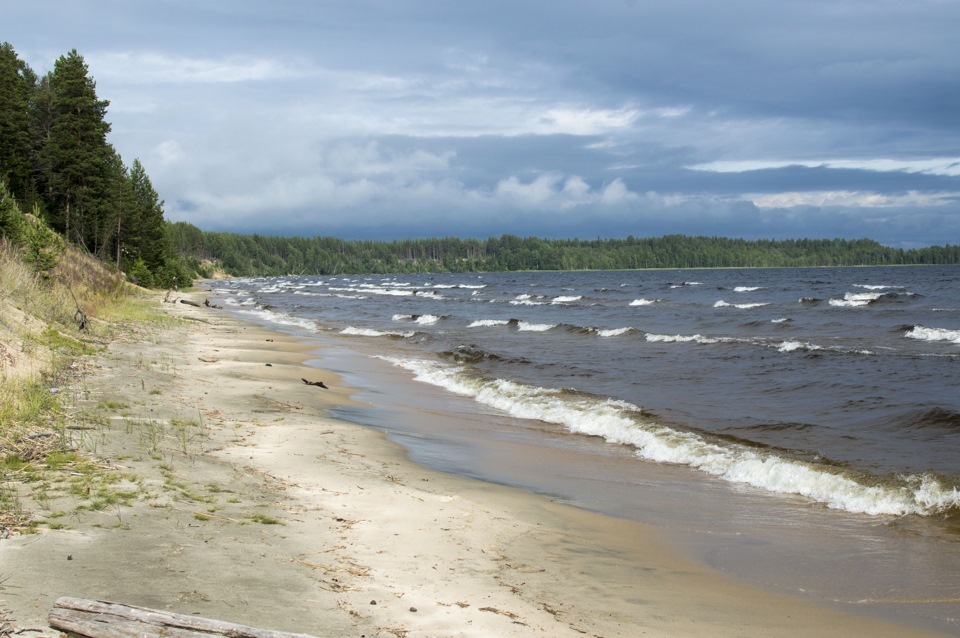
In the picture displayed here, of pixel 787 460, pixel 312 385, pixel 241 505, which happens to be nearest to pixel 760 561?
pixel 787 460

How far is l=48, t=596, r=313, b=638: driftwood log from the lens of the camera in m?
3.93

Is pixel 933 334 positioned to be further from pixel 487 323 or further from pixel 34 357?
pixel 34 357

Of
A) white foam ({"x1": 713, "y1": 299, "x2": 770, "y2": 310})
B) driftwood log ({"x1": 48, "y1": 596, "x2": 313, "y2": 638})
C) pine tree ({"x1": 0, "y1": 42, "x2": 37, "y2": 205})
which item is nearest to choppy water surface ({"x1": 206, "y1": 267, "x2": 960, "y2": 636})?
driftwood log ({"x1": 48, "y1": 596, "x2": 313, "y2": 638})

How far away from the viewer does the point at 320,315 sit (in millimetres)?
51750

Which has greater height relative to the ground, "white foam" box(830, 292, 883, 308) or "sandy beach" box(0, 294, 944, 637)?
"white foam" box(830, 292, 883, 308)

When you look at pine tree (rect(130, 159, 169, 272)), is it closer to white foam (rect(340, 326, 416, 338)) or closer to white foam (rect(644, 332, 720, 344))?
white foam (rect(340, 326, 416, 338))

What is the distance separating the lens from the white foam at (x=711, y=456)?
929 centimetres

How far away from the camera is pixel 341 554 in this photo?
6156 mm

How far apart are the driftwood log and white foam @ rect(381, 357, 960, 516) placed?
26.1ft

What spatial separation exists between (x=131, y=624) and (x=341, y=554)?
2316 mm

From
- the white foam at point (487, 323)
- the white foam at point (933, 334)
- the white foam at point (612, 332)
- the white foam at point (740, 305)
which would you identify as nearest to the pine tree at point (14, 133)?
the white foam at point (487, 323)

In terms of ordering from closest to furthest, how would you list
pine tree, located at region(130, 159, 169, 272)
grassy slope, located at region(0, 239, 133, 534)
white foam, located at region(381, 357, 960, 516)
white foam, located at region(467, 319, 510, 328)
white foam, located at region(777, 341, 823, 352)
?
grassy slope, located at region(0, 239, 133, 534) < white foam, located at region(381, 357, 960, 516) < white foam, located at region(777, 341, 823, 352) < white foam, located at region(467, 319, 510, 328) < pine tree, located at region(130, 159, 169, 272)

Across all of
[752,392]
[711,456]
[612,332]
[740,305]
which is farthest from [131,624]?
[740,305]

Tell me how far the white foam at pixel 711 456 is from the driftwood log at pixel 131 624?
7969mm
